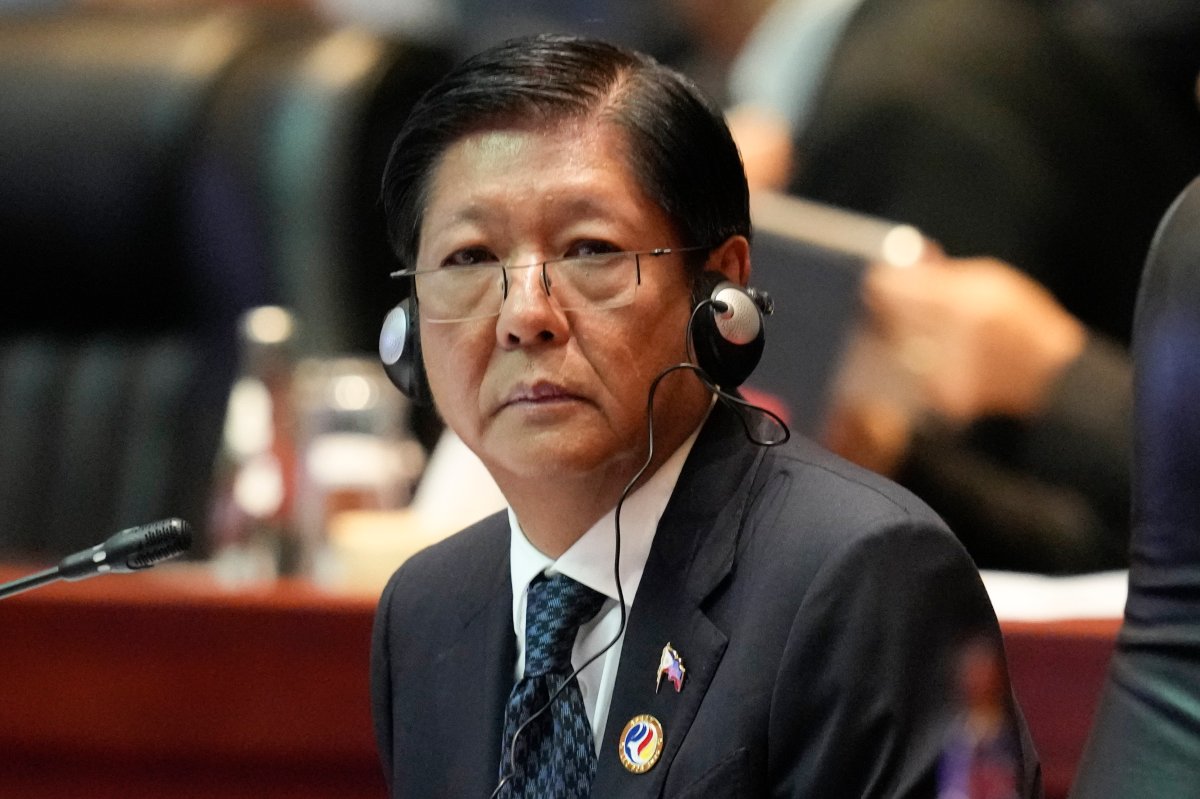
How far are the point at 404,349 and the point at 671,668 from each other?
36 cm

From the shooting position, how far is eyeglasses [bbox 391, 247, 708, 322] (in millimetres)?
1294

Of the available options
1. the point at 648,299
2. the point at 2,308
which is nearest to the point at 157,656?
the point at 648,299

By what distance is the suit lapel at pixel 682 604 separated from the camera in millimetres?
1241

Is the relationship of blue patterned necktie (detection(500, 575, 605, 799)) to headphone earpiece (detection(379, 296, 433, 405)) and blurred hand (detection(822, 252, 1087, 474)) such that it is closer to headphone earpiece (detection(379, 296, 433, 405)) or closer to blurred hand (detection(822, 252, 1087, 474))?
headphone earpiece (detection(379, 296, 433, 405))

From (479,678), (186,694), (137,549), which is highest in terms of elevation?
(137,549)

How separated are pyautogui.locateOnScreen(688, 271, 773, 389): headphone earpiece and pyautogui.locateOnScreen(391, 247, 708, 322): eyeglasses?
0.05 metres

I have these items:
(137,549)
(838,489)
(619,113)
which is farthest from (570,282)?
(137,549)

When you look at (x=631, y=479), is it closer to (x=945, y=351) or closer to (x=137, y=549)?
(x=137, y=549)

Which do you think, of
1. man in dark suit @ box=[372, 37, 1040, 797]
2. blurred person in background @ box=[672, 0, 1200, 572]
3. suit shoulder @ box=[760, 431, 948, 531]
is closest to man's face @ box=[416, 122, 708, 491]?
man in dark suit @ box=[372, 37, 1040, 797]

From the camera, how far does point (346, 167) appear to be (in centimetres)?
347

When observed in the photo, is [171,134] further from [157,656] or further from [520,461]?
[520,461]

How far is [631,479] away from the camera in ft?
4.38

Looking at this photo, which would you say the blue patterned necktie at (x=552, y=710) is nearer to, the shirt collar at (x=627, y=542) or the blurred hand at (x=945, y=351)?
the shirt collar at (x=627, y=542)

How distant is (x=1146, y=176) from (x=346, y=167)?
1.54 meters
